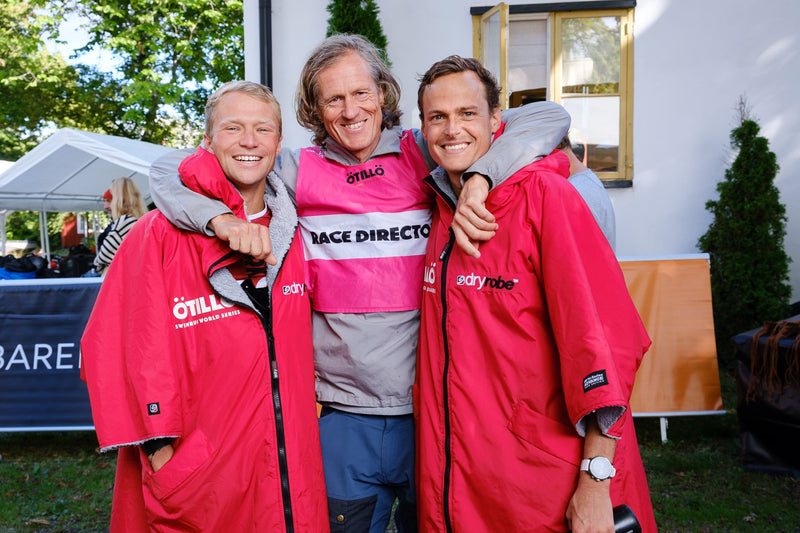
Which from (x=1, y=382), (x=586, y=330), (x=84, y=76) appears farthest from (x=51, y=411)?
(x=84, y=76)

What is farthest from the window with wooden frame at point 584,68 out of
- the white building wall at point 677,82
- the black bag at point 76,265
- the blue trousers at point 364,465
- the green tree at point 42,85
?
the green tree at point 42,85

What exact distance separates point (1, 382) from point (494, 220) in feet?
16.7

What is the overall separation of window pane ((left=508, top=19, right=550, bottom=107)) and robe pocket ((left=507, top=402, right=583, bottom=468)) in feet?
20.4

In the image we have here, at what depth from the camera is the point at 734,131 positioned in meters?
6.89

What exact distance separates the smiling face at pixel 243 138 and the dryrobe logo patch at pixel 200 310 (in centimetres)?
42

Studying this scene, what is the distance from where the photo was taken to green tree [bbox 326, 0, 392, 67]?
6887mm

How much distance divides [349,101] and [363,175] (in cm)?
27

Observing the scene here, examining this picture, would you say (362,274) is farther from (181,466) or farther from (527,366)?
(181,466)

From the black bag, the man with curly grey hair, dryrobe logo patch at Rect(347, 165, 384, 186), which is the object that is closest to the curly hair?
the man with curly grey hair

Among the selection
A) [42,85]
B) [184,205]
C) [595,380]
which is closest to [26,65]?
[42,85]

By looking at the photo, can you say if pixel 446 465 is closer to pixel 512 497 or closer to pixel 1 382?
pixel 512 497

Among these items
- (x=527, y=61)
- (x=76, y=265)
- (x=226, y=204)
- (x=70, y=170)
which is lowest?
(x=76, y=265)

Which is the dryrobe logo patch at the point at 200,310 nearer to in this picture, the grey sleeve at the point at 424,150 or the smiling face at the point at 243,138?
the smiling face at the point at 243,138

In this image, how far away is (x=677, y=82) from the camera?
7.23 metres
